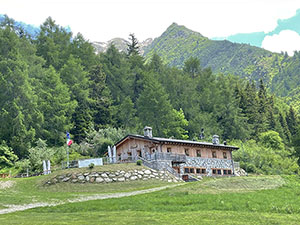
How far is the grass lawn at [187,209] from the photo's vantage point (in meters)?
19.3

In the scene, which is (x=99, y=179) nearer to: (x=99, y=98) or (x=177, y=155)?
(x=177, y=155)

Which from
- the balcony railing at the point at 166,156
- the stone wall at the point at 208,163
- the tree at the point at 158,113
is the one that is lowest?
the stone wall at the point at 208,163

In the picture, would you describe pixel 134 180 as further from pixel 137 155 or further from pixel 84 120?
pixel 84 120

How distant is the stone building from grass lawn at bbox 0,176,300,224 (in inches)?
577

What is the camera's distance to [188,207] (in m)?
22.9

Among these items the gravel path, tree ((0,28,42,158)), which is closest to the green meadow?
the gravel path

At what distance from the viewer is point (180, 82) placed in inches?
3462

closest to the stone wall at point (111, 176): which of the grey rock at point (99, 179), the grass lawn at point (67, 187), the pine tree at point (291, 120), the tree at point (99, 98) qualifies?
the grey rock at point (99, 179)

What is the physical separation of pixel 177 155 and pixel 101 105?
33.0 meters

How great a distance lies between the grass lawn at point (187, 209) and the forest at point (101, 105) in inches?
1099

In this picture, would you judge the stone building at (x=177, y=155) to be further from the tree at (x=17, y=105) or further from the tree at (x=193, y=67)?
the tree at (x=193, y=67)

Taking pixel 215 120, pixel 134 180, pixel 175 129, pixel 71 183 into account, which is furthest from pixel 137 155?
pixel 215 120

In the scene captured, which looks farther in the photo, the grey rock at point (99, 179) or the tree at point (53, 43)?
the tree at point (53, 43)

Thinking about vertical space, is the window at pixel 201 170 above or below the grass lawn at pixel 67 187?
above
